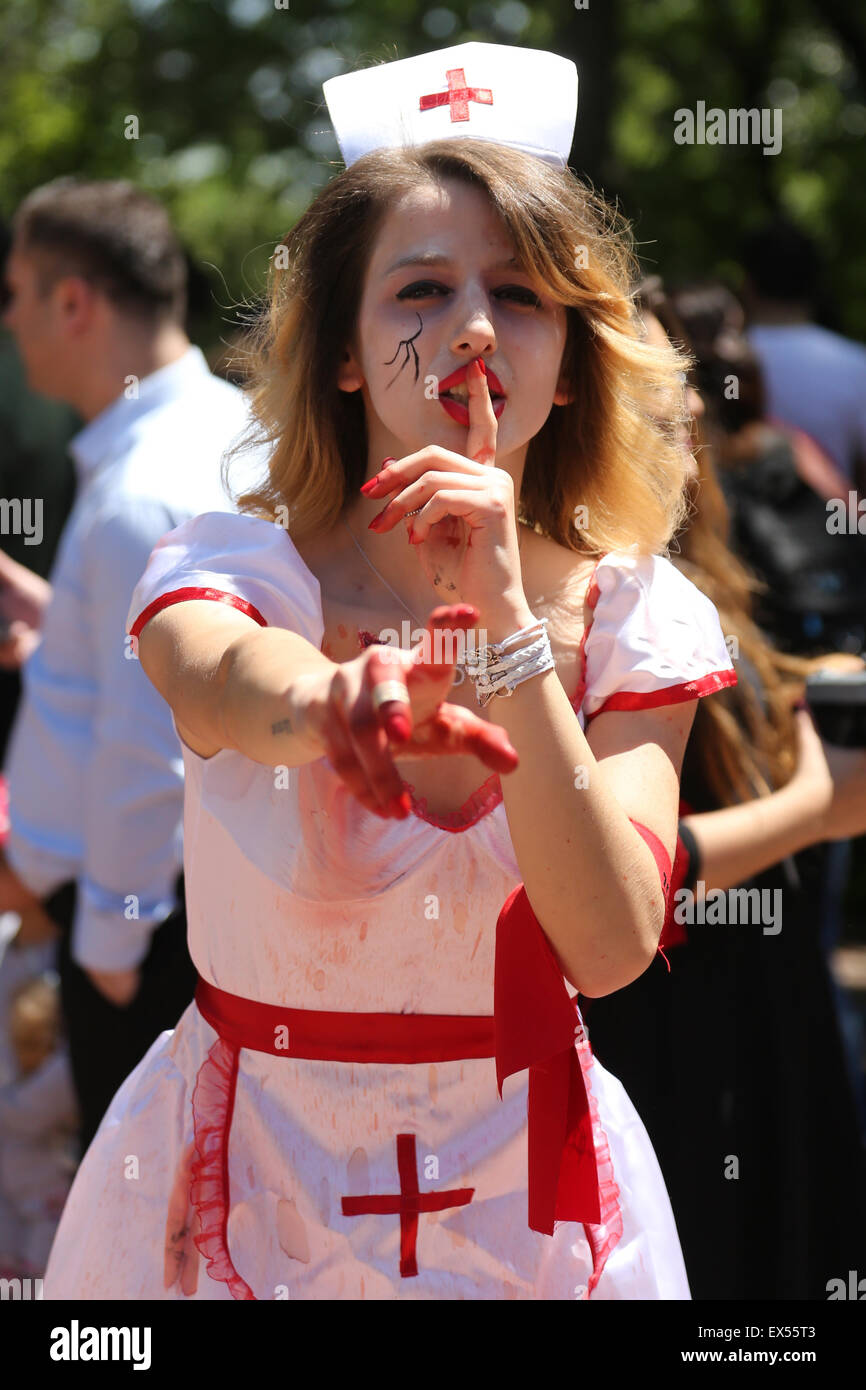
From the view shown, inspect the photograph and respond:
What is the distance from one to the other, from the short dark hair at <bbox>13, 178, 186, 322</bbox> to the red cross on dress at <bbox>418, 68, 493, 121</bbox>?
1.95 meters

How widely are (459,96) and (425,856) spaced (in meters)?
0.83

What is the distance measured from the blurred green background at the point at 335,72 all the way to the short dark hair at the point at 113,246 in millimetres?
4704

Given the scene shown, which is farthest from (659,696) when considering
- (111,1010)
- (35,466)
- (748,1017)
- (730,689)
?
(35,466)

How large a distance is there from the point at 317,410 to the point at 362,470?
3.8 inches

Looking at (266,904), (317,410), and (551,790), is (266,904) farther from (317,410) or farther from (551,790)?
(317,410)

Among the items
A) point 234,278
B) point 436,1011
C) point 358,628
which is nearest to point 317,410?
point 358,628

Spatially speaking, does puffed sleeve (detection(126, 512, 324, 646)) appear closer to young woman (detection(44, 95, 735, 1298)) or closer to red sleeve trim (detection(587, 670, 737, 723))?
young woman (detection(44, 95, 735, 1298))

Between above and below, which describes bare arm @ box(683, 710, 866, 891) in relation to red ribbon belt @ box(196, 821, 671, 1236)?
above

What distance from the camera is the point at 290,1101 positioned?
166 cm

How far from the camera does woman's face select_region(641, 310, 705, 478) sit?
2.02 meters

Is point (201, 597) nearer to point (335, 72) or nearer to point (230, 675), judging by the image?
point (230, 675)

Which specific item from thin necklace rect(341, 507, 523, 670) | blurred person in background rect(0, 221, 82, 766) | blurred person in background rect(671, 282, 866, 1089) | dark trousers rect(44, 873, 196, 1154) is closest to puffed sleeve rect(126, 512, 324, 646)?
thin necklace rect(341, 507, 523, 670)

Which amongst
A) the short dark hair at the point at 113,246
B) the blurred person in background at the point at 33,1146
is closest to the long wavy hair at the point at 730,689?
the short dark hair at the point at 113,246

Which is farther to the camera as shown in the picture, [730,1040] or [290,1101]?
[730,1040]
